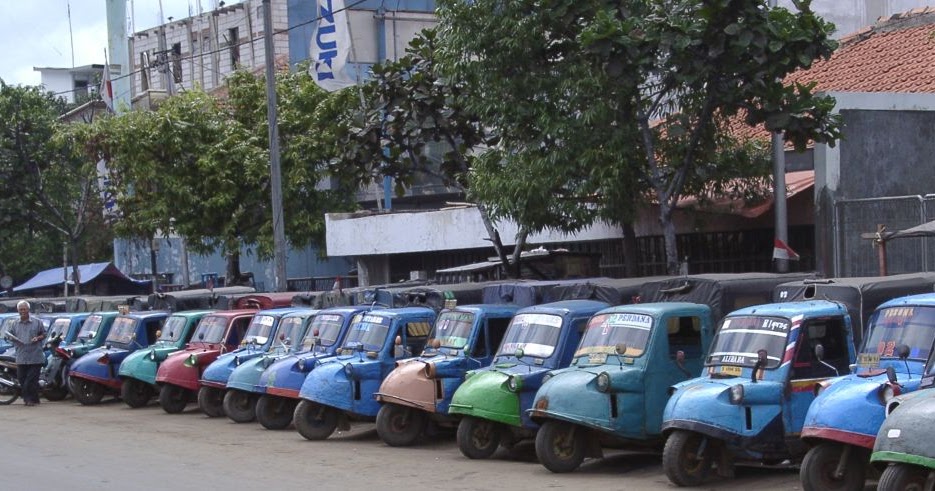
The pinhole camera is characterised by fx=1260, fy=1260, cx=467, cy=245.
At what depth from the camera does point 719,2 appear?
56.7 feet

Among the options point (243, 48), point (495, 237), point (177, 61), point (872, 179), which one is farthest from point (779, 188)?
point (177, 61)

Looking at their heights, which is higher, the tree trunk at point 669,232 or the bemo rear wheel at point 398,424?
the tree trunk at point 669,232

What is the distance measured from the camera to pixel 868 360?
1097 centimetres

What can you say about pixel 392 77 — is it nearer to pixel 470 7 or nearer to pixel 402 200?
pixel 470 7

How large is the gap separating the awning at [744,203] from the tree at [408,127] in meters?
3.33

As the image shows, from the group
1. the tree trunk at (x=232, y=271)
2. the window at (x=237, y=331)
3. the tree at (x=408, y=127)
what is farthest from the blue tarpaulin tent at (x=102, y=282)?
the window at (x=237, y=331)

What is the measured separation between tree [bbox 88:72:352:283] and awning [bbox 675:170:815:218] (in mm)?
12985

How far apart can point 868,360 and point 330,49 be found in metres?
21.2

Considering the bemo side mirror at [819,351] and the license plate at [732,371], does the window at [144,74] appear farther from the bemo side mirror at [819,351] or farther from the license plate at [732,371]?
the bemo side mirror at [819,351]

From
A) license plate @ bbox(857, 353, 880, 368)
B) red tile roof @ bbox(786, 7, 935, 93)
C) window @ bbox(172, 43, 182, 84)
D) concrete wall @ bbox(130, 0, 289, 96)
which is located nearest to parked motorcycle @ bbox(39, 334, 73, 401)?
red tile roof @ bbox(786, 7, 935, 93)

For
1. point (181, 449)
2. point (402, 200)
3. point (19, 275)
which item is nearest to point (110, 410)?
point (181, 449)

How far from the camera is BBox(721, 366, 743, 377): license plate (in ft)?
39.0

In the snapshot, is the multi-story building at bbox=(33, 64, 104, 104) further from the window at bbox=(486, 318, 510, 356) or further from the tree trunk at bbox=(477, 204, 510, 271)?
the window at bbox=(486, 318, 510, 356)

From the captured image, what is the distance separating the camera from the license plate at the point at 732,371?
11.9 m
